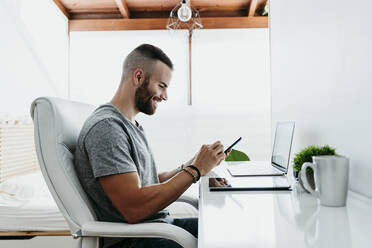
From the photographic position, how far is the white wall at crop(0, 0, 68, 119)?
2553mm

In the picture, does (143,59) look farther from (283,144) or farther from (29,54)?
(29,54)

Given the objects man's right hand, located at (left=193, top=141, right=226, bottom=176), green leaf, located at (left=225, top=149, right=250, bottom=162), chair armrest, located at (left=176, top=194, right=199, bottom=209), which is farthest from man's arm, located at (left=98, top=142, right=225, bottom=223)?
green leaf, located at (left=225, top=149, right=250, bottom=162)

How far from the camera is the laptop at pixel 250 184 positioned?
0.90 m

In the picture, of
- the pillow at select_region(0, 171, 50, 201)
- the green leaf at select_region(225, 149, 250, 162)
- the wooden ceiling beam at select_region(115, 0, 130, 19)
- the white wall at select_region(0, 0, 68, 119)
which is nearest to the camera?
the pillow at select_region(0, 171, 50, 201)

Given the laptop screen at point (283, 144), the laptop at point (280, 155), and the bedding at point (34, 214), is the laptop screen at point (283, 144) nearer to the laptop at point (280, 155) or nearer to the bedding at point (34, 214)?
the laptop at point (280, 155)

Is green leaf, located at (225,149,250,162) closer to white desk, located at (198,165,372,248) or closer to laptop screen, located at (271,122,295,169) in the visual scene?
laptop screen, located at (271,122,295,169)

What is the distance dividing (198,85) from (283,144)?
2.69 meters

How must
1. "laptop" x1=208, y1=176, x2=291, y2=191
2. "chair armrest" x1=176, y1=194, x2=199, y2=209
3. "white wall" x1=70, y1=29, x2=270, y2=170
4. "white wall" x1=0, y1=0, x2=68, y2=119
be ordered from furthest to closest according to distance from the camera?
"white wall" x1=70, y1=29, x2=270, y2=170 → "white wall" x1=0, y1=0, x2=68, y2=119 → "chair armrest" x1=176, y1=194, x2=199, y2=209 → "laptop" x1=208, y1=176, x2=291, y2=191

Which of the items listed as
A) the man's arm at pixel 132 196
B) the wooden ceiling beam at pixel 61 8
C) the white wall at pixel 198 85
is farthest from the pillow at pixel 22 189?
the wooden ceiling beam at pixel 61 8

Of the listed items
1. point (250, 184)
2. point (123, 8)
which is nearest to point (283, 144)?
point (250, 184)

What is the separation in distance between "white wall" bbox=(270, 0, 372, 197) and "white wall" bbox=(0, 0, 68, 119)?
2.40 meters

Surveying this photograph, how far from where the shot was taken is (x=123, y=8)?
362 cm

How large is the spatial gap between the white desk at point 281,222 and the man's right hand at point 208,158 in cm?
13

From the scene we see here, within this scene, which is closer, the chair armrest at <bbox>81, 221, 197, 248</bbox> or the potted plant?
the chair armrest at <bbox>81, 221, 197, 248</bbox>
